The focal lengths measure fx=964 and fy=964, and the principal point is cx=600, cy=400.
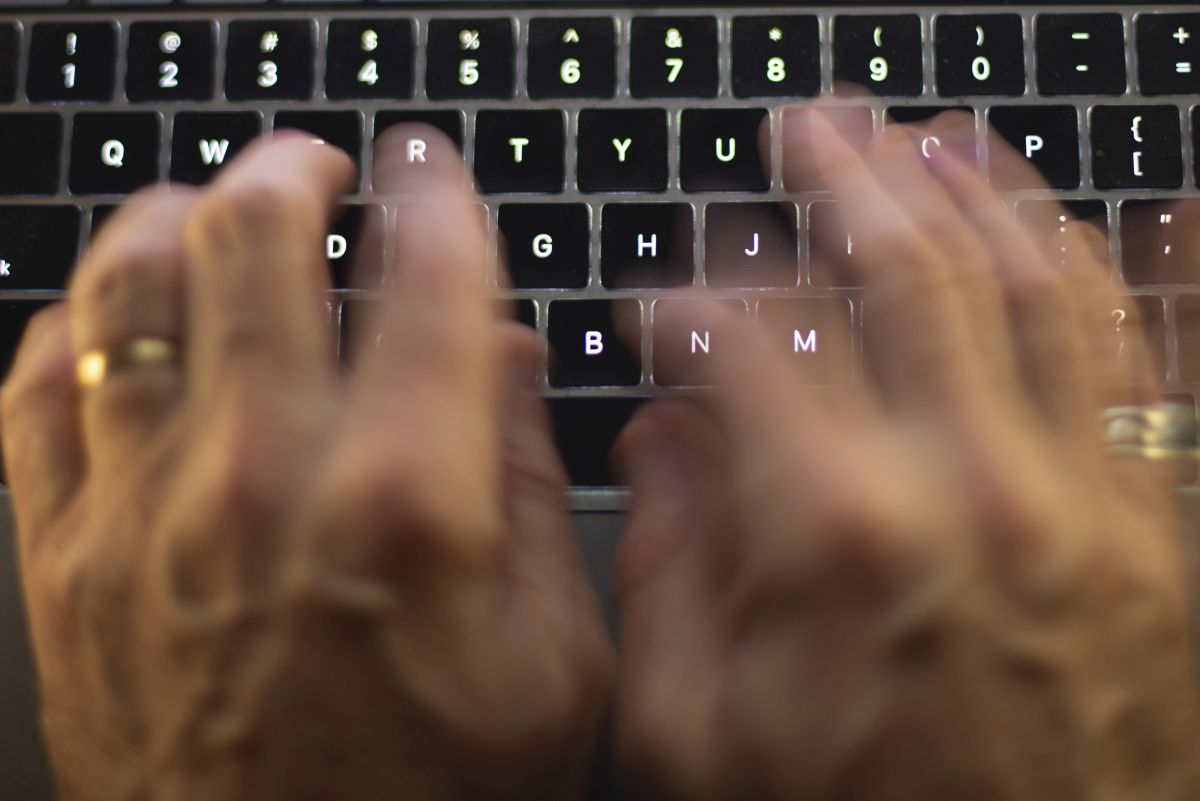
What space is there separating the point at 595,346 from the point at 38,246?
0.35 meters

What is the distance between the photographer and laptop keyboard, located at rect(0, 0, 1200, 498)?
59cm

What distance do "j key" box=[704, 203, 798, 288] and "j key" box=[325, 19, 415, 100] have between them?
212 millimetres

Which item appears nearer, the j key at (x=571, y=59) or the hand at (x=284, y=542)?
the hand at (x=284, y=542)

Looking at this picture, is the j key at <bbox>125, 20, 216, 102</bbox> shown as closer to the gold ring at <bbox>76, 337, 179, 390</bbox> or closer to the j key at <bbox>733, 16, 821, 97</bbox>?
the gold ring at <bbox>76, 337, 179, 390</bbox>

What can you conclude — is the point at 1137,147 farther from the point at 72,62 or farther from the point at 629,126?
the point at 72,62

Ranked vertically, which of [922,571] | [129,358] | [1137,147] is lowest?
[922,571]

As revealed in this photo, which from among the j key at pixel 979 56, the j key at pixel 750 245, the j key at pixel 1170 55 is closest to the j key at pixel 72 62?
the j key at pixel 750 245

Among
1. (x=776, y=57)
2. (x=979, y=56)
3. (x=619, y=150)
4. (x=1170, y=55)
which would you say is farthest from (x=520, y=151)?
(x=1170, y=55)

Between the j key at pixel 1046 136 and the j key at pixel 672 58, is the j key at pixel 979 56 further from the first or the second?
the j key at pixel 672 58

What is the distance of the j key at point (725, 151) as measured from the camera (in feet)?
1.96

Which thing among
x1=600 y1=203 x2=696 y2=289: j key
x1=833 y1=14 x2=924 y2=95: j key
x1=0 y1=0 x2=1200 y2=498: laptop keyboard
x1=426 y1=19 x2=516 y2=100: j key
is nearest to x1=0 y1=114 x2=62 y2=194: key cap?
x1=0 y1=0 x2=1200 y2=498: laptop keyboard

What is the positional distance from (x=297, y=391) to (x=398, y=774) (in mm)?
174

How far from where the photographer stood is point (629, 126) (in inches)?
23.6

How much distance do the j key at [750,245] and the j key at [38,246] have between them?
395mm
